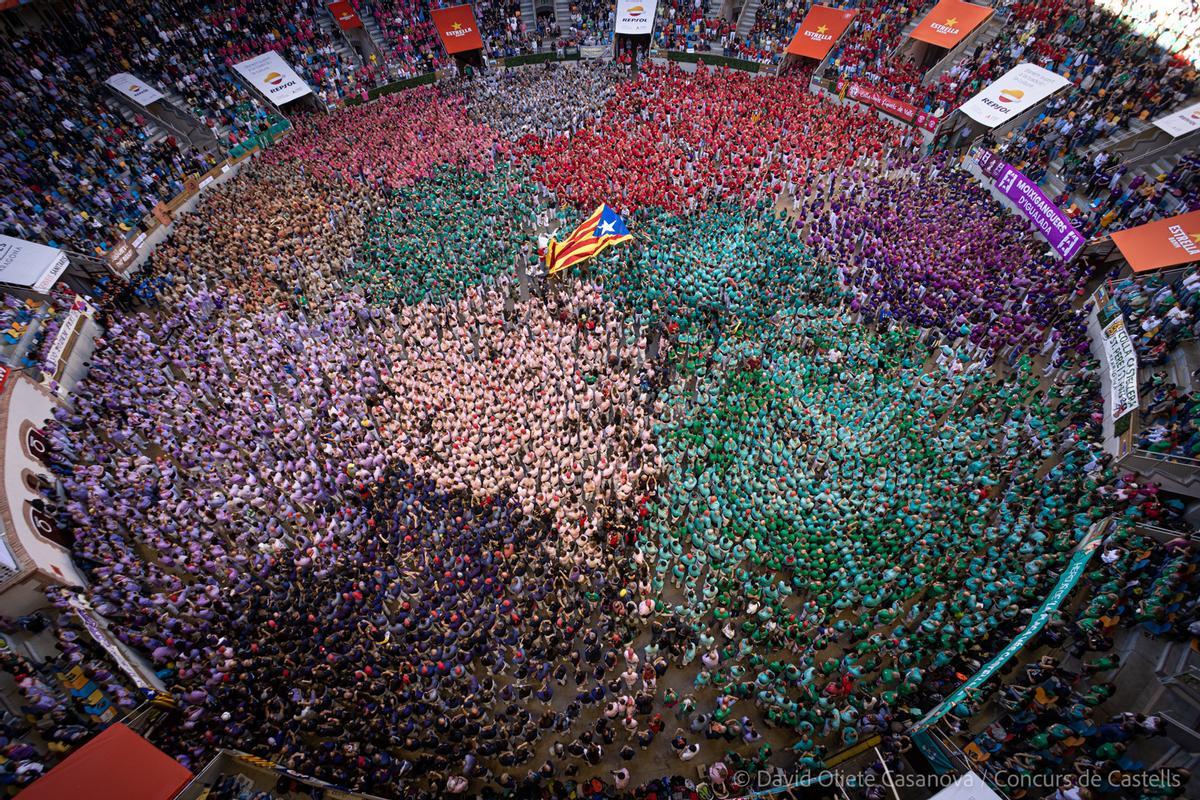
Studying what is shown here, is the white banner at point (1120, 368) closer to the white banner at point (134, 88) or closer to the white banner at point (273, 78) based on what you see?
the white banner at point (273, 78)

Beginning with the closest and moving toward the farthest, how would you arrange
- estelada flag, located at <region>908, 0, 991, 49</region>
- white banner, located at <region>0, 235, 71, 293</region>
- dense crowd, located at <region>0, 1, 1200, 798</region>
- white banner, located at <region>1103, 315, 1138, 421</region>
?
dense crowd, located at <region>0, 1, 1200, 798</region>
white banner, located at <region>1103, 315, 1138, 421</region>
white banner, located at <region>0, 235, 71, 293</region>
estelada flag, located at <region>908, 0, 991, 49</region>

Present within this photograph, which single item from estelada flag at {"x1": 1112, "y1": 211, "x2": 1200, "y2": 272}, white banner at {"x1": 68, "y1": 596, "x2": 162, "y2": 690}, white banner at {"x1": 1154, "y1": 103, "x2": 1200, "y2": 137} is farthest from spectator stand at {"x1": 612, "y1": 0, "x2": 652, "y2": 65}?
white banner at {"x1": 68, "y1": 596, "x2": 162, "y2": 690}

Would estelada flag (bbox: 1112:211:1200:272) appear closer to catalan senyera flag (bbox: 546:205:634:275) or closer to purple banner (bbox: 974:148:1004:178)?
purple banner (bbox: 974:148:1004:178)

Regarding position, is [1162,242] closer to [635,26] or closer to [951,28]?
[951,28]

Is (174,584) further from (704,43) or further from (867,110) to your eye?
(704,43)

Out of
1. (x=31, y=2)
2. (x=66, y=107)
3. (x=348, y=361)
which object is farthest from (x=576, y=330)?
(x=31, y=2)

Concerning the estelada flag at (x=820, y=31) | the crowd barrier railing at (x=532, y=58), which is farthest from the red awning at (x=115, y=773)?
the estelada flag at (x=820, y=31)
